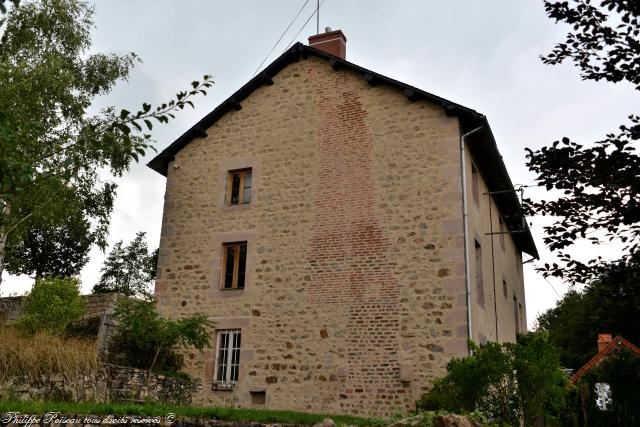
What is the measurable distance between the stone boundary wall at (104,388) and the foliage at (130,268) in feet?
76.9

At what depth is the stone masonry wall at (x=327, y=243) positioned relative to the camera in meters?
12.3

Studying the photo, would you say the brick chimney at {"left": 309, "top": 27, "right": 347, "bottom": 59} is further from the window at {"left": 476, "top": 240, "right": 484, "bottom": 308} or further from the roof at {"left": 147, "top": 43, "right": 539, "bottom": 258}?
the window at {"left": 476, "top": 240, "right": 484, "bottom": 308}

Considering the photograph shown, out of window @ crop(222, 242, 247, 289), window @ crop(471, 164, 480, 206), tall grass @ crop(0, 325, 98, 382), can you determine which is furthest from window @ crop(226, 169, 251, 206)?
tall grass @ crop(0, 325, 98, 382)

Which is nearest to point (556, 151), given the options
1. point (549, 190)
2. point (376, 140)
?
point (549, 190)

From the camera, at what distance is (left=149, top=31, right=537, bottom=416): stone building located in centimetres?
1235

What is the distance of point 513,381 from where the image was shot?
9320 mm

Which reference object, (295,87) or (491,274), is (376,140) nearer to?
(295,87)

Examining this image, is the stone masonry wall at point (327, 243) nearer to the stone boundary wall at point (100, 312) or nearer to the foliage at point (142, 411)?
the stone boundary wall at point (100, 312)

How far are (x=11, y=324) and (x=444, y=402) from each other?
9.29 m

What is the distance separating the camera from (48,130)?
53.0 feet

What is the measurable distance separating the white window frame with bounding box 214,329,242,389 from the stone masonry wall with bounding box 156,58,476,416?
0.53ft

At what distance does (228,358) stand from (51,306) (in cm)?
391

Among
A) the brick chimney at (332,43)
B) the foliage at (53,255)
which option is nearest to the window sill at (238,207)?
the brick chimney at (332,43)

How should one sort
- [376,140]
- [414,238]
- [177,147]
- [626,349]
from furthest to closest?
[626,349]
[177,147]
[376,140]
[414,238]
